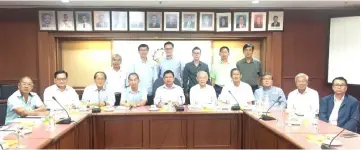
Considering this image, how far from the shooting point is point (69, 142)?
9.97 ft

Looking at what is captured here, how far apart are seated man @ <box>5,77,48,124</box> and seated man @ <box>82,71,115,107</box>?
2.43 ft

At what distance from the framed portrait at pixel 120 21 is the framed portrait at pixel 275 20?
2.44 m

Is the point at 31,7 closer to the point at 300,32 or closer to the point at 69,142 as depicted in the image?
the point at 69,142

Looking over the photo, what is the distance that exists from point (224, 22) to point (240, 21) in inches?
10.9

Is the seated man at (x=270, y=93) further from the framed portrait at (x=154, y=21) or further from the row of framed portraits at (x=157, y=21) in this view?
the framed portrait at (x=154, y=21)

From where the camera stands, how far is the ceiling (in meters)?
5.22

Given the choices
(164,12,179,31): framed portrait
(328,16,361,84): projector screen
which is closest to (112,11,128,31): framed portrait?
(164,12,179,31): framed portrait

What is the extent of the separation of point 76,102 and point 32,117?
92 cm

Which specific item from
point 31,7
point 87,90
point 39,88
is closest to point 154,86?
point 87,90

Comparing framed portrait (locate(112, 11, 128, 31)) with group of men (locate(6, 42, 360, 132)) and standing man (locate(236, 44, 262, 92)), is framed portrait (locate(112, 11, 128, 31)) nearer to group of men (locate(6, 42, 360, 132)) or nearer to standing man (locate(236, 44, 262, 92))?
group of men (locate(6, 42, 360, 132))

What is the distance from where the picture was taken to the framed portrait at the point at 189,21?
18.7 feet

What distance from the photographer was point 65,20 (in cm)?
558

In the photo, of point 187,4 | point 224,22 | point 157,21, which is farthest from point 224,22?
point 157,21

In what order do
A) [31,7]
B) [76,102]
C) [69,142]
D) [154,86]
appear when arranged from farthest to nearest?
[31,7]
[154,86]
[76,102]
[69,142]
